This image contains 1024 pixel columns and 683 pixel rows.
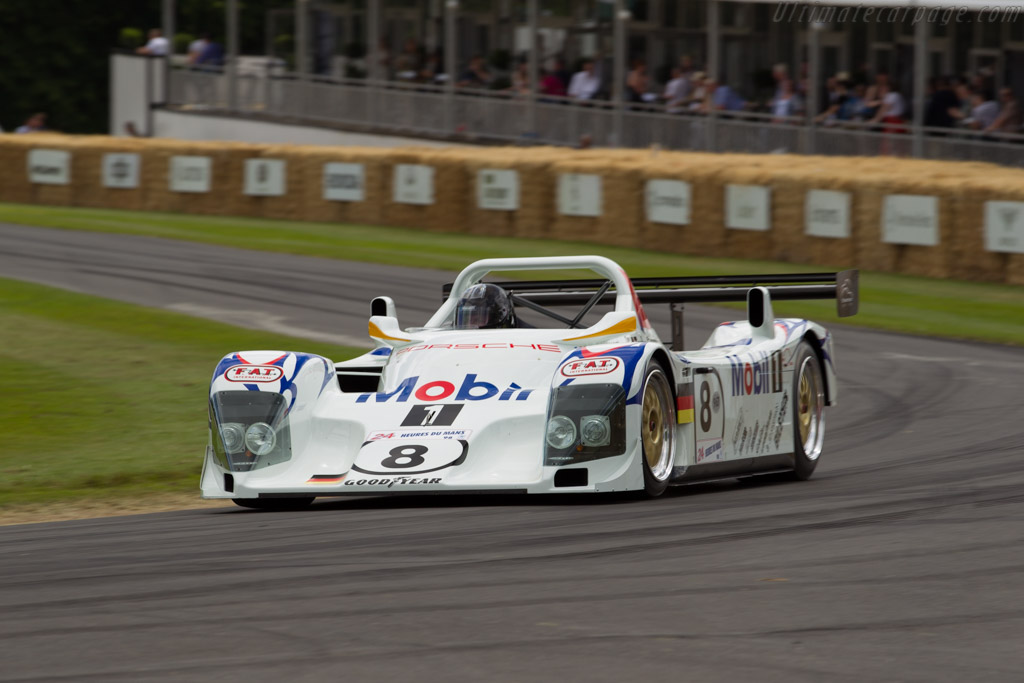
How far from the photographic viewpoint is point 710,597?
5516 millimetres

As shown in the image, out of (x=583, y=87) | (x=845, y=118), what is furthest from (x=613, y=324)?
(x=583, y=87)

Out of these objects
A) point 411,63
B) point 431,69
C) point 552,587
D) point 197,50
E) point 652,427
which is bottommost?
point 552,587

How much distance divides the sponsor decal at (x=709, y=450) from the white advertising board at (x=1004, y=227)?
45.6 feet

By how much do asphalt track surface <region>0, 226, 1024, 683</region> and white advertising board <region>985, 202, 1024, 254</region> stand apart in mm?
12750

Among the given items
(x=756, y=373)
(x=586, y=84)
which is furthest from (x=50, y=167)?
(x=756, y=373)

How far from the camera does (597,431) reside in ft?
25.1

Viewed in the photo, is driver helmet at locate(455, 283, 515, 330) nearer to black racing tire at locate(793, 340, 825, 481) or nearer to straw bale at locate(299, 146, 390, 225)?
black racing tire at locate(793, 340, 825, 481)

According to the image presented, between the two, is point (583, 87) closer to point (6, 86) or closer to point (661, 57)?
point (661, 57)

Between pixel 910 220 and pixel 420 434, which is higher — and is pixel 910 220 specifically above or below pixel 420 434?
above

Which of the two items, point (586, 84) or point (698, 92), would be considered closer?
point (698, 92)

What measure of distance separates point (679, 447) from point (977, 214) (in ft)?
48.6

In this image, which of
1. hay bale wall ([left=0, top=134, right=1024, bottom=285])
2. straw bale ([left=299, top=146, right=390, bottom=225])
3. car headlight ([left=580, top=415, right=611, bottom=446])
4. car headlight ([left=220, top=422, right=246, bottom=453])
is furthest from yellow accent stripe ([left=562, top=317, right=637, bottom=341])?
straw bale ([left=299, top=146, right=390, bottom=225])

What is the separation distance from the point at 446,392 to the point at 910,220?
629 inches

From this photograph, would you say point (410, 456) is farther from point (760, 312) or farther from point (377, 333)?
point (760, 312)
